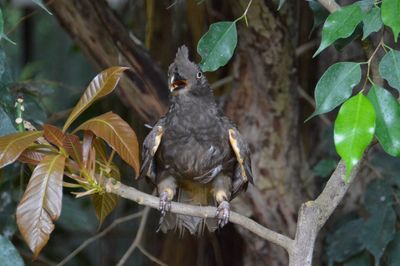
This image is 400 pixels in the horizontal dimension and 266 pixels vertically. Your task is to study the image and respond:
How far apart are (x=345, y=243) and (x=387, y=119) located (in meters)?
1.19

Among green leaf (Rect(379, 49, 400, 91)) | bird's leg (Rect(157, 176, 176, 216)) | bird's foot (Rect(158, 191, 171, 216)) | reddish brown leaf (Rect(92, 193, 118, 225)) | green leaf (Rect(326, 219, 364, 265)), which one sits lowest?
green leaf (Rect(326, 219, 364, 265))

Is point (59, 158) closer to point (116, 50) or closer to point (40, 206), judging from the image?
point (40, 206)

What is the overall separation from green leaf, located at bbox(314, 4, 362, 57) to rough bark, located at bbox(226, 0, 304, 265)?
3.20 ft

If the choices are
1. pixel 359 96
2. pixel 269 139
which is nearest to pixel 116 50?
pixel 269 139

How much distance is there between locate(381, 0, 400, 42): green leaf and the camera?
153 cm

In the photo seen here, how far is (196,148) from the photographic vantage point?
2.32 m

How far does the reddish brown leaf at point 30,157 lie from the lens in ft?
5.53

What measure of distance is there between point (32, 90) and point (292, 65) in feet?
2.87

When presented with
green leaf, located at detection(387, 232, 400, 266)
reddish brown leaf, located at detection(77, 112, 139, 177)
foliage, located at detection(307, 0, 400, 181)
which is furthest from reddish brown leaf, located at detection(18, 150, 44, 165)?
green leaf, located at detection(387, 232, 400, 266)

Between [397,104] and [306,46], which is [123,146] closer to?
[397,104]

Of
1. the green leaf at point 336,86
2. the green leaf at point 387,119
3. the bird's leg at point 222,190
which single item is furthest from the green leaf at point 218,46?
the bird's leg at point 222,190

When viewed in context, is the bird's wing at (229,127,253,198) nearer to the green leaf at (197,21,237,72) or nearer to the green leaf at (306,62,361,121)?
the green leaf at (197,21,237,72)

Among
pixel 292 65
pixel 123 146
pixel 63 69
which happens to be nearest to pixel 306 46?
pixel 292 65

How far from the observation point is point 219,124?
2.33 metres
